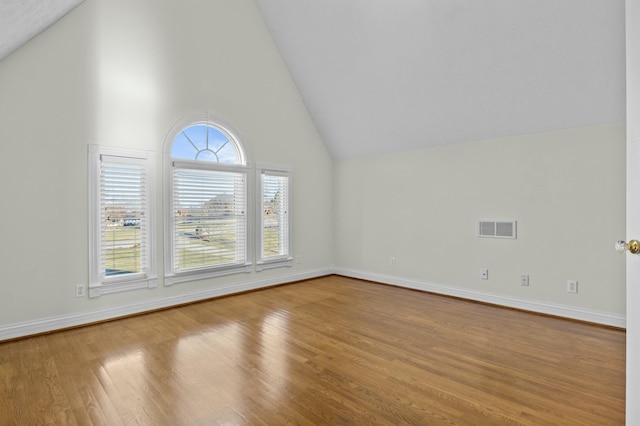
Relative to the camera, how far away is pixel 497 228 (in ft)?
14.0

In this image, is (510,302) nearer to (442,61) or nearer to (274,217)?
(442,61)

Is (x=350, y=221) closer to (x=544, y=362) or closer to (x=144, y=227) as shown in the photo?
(x=144, y=227)

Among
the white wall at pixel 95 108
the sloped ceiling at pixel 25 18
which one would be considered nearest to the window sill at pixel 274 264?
the white wall at pixel 95 108

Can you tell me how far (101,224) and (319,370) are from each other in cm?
275

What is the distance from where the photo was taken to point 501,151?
423cm

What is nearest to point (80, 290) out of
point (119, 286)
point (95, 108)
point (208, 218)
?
point (119, 286)

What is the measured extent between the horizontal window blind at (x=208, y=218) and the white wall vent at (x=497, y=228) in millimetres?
3167

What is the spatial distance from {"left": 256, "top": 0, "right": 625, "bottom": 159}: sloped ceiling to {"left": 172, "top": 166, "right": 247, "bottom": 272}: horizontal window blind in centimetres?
201

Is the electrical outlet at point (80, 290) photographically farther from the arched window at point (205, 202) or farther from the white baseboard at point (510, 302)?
the white baseboard at point (510, 302)

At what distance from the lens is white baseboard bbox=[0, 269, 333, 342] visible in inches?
126

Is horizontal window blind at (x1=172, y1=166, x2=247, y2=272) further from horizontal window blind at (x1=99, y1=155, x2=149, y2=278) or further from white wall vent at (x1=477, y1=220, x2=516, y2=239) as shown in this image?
white wall vent at (x1=477, y1=220, x2=516, y2=239)

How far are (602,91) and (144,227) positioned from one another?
16.3 feet
